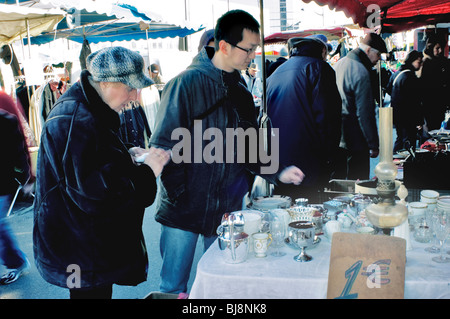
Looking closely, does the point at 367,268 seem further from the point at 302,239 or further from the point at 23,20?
the point at 23,20

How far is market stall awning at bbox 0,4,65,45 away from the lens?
5.06 metres

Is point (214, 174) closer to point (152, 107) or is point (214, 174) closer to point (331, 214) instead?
point (331, 214)

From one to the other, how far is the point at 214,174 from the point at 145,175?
44 cm

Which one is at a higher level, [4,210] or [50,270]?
[50,270]

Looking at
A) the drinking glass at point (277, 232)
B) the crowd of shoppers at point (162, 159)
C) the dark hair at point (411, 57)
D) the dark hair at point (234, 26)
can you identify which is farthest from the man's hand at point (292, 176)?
the dark hair at point (411, 57)

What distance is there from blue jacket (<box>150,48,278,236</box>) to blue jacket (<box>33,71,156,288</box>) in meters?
0.31

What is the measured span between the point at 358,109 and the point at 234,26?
2.17 metres

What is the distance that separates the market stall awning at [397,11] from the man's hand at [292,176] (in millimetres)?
1593

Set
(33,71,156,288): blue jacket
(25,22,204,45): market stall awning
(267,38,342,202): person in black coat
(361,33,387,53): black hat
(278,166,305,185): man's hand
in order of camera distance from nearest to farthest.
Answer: (33,71,156,288): blue jacket → (278,166,305,185): man's hand → (267,38,342,202): person in black coat → (361,33,387,53): black hat → (25,22,204,45): market stall awning

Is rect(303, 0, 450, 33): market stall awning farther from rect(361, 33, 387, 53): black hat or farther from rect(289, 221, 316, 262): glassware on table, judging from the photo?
rect(289, 221, 316, 262): glassware on table

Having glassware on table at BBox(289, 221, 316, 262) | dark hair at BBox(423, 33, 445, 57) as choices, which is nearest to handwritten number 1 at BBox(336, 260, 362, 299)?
glassware on table at BBox(289, 221, 316, 262)

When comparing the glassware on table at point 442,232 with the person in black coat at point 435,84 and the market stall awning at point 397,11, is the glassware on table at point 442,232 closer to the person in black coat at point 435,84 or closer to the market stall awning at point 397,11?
the market stall awning at point 397,11
